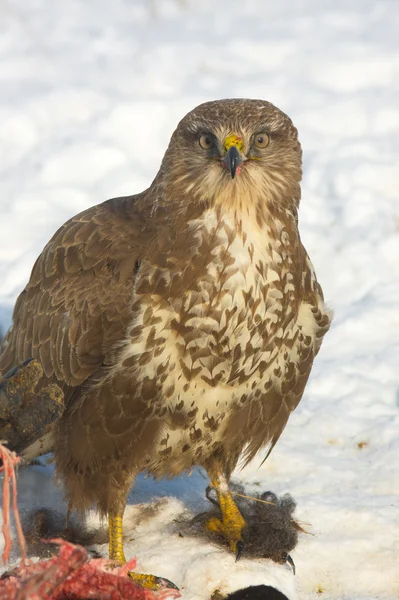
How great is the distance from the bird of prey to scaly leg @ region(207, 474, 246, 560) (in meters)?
0.05

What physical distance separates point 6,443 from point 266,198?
1416mm

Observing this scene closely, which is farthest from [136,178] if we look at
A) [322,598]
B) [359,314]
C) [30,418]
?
[30,418]

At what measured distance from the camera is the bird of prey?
146 inches

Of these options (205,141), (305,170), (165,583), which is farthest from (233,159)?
(305,170)

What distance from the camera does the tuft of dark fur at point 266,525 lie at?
4.13 metres

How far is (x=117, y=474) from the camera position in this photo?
398cm

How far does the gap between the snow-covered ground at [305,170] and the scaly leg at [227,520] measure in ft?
0.38

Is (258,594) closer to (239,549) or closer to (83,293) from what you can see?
(239,549)

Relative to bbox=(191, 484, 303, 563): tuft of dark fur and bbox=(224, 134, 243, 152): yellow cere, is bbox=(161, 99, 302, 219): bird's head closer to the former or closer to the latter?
bbox=(224, 134, 243, 152): yellow cere

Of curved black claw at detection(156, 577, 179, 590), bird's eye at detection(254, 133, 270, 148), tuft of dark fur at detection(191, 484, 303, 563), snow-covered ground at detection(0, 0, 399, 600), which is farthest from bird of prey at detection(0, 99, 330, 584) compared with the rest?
snow-covered ground at detection(0, 0, 399, 600)

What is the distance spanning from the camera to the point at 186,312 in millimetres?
3693

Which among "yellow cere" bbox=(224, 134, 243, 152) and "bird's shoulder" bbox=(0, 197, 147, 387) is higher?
"yellow cere" bbox=(224, 134, 243, 152)

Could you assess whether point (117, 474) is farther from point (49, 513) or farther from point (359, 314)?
point (359, 314)

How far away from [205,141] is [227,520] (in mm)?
1638
